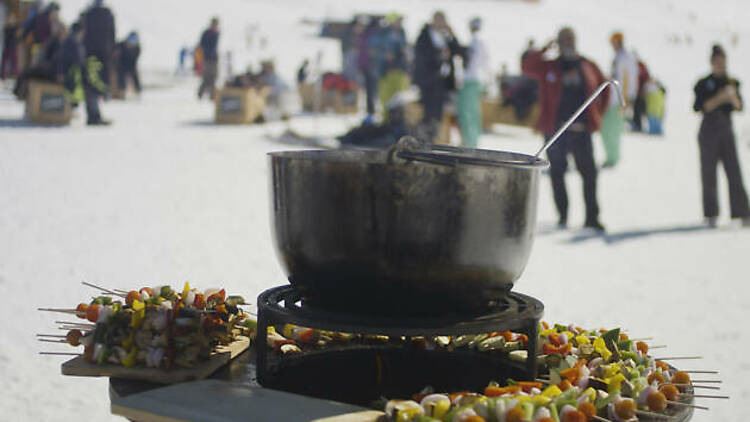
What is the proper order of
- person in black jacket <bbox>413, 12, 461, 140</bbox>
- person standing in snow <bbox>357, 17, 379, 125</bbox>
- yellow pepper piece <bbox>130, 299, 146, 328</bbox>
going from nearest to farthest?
yellow pepper piece <bbox>130, 299, 146, 328</bbox> → person in black jacket <bbox>413, 12, 461, 140</bbox> → person standing in snow <bbox>357, 17, 379, 125</bbox>

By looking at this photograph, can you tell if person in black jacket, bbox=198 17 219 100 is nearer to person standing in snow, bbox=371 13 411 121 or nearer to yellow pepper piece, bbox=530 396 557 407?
person standing in snow, bbox=371 13 411 121

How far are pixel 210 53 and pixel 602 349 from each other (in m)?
17.4

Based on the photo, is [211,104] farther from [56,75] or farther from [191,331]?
[191,331]

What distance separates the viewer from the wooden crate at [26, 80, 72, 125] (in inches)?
515

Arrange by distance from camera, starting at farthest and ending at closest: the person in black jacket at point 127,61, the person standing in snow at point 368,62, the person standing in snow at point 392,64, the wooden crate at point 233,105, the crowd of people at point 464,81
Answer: the person in black jacket at point 127,61 < the person standing in snow at point 368,62 < the wooden crate at point 233,105 < the person standing in snow at point 392,64 < the crowd of people at point 464,81

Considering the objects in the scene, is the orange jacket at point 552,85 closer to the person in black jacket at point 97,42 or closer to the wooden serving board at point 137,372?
the wooden serving board at point 137,372

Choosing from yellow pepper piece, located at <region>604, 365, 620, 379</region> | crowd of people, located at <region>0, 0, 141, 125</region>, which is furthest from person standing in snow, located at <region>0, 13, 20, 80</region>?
yellow pepper piece, located at <region>604, 365, 620, 379</region>

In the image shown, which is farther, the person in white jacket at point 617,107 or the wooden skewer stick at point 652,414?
the person in white jacket at point 617,107

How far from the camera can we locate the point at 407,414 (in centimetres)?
202

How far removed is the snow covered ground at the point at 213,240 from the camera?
455cm

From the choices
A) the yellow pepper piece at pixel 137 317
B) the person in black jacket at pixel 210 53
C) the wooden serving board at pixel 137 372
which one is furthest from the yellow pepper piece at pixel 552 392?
the person in black jacket at pixel 210 53

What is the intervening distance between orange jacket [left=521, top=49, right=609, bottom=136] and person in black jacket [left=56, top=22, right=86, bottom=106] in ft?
24.0

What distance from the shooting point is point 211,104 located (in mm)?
19359

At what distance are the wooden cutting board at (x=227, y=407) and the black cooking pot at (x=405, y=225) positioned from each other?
330mm
